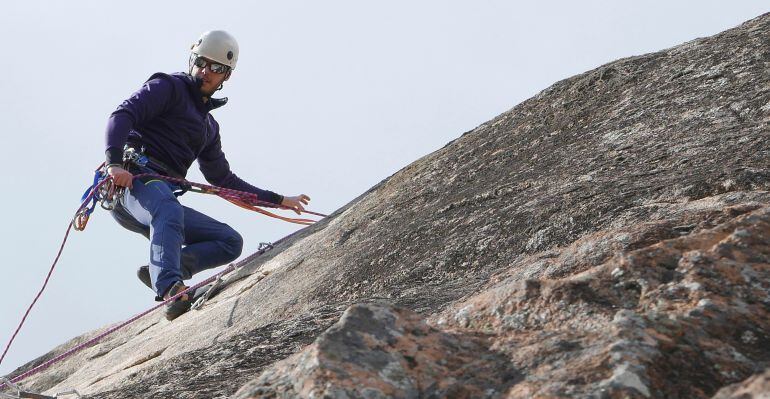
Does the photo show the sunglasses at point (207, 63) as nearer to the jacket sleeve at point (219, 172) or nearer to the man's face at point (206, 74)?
the man's face at point (206, 74)

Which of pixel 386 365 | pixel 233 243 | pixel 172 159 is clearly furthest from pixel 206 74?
pixel 386 365

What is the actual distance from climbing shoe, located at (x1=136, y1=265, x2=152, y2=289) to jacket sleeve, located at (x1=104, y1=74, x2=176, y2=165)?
3.55ft

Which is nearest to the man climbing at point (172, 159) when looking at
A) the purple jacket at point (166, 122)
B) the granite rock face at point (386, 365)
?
the purple jacket at point (166, 122)

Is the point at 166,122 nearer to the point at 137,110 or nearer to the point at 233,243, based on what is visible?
the point at 137,110

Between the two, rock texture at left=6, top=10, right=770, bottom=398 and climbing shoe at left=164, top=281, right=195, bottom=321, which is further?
climbing shoe at left=164, top=281, right=195, bottom=321

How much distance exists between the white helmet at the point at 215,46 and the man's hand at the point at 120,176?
1639 mm

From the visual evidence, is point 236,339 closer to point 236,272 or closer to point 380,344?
point 380,344

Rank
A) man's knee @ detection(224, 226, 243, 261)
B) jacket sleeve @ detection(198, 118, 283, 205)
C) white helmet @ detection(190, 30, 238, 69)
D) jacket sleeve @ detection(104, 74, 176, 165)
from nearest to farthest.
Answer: jacket sleeve @ detection(104, 74, 176, 165)
man's knee @ detection(224, 226, 243, 261)
white helmet @ detection(190, 30, 238, 69)
jacket sleeve @ detection(198, 118, 283, 205)

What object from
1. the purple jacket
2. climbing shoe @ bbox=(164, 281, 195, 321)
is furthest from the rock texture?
the purple jacket

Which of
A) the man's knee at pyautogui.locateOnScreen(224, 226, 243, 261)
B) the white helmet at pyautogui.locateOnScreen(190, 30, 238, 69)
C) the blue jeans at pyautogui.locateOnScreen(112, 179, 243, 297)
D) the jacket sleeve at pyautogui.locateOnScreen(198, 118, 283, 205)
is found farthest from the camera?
the jacket sleeve at pyautogui.locateOnScreen(198, 118, 283, 205)

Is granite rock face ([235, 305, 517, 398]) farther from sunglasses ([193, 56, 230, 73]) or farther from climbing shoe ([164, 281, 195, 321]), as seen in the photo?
sunglasses ([193, 56, 230, 73])

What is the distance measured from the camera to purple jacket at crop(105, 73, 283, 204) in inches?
338

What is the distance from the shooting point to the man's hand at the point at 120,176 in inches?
328

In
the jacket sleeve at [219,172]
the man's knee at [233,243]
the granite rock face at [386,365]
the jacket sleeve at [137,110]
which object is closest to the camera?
the granite rock face at [386,365]
